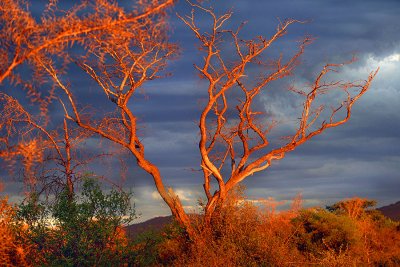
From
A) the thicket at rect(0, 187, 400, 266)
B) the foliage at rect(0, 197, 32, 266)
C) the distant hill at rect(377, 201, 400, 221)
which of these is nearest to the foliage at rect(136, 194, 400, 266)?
the thicket at rect(0, 187, 400, 266)

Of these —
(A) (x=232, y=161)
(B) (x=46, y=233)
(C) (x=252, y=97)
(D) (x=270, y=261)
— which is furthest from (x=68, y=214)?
(C) (x=252, y=97)

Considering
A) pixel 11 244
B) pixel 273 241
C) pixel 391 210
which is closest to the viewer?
pixel 11 244

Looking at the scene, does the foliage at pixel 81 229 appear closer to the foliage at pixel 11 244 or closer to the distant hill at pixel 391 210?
the foliage at pixel 11 244

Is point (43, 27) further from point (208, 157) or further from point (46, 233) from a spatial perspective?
point (208, 157)

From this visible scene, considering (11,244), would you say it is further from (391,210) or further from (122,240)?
(391,210)

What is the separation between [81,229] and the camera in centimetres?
1641

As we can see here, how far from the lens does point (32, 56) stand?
7629 mm

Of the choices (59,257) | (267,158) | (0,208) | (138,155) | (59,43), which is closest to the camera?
(59,43)

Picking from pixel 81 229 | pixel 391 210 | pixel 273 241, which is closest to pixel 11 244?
pixel 81 229

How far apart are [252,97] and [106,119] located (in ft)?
18.2

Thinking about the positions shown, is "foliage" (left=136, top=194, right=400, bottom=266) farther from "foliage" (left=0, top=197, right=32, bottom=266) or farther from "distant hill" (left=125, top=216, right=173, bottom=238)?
"foliage" (left=0, top=197, right=32, bottom=266)

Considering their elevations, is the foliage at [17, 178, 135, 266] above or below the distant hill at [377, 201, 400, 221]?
below

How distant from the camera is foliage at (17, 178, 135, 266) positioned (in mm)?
16250

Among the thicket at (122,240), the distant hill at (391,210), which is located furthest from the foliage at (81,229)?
the distant hill at (391,210)
